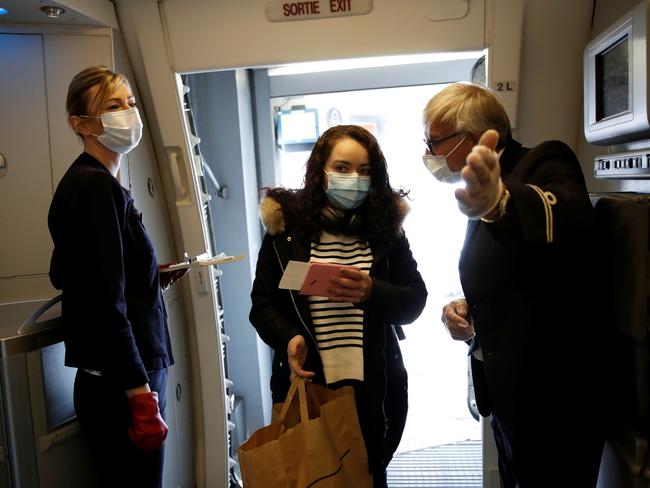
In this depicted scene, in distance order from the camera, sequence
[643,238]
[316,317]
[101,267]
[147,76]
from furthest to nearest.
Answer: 1. [147,76]
2. [316,317]
3. [101,267]
4. [643,238]

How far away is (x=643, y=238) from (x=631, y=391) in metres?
0.40

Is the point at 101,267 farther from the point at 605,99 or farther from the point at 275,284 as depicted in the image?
the point at 605,99

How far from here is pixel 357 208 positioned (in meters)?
1.82

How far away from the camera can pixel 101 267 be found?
4.70ft

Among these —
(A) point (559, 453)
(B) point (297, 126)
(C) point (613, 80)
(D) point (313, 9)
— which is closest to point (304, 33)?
(D) point (313, 9)

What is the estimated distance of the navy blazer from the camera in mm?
1440

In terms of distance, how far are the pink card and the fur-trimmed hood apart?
278 millimetres

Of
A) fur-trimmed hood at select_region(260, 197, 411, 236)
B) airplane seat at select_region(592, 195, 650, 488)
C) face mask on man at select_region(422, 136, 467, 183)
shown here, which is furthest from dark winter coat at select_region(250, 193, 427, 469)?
airplane seat at select_region(592, 195, 650, 488)

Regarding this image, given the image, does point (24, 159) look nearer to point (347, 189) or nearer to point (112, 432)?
point (112, 432)

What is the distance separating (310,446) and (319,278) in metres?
0.49

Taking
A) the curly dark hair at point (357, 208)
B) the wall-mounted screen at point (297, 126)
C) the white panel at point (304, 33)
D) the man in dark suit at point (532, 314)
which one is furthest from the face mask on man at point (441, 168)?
the wall-mounted screen at point (297, 126)

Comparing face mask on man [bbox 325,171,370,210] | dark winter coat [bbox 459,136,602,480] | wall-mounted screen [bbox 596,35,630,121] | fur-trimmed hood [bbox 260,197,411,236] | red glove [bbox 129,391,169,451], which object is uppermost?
wall-mounted screen [bbox 596,35,630,121]

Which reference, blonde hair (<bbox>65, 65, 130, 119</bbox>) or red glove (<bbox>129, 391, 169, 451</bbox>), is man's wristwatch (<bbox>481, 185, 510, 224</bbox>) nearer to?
red glove (<bbox>129, 391, 169, 451</bbox>)

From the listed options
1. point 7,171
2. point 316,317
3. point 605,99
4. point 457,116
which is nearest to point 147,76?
point 7,171
